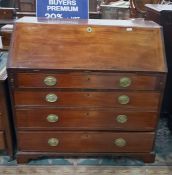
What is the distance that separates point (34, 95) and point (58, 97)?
0.16 metres

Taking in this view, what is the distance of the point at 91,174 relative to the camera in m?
1.88

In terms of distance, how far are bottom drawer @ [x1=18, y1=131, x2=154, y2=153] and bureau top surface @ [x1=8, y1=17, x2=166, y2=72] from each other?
0.54 m

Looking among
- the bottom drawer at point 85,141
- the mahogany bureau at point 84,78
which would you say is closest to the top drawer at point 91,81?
the mahogany bureau at point 84,78

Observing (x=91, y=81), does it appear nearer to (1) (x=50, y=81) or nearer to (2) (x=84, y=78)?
(2) (x=84, y=78)

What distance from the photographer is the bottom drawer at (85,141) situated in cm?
188

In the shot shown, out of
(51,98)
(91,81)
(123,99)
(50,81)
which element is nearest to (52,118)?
(51,98)

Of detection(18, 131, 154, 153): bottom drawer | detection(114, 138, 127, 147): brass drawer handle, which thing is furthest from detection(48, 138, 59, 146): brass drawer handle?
detection(114, 138, 127, 147): brass drawer handle

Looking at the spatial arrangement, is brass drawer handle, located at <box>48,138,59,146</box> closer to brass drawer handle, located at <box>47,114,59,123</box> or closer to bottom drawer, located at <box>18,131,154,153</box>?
bottom drawer, located at <box>18,131,154,153</box>

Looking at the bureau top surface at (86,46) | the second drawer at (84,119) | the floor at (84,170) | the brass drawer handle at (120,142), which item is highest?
the bureau top surface at (86,46)

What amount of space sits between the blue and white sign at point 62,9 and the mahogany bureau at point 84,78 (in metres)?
0.28

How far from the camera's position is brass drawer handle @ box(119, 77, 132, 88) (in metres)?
1.67

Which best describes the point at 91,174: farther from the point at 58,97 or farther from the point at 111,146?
the point at 58,97

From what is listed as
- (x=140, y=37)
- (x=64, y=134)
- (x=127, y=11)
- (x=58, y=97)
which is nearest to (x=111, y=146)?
(x=64, y=134)

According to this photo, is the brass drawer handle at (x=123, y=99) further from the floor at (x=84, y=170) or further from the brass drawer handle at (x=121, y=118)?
the floor at (x=84, y=170)
